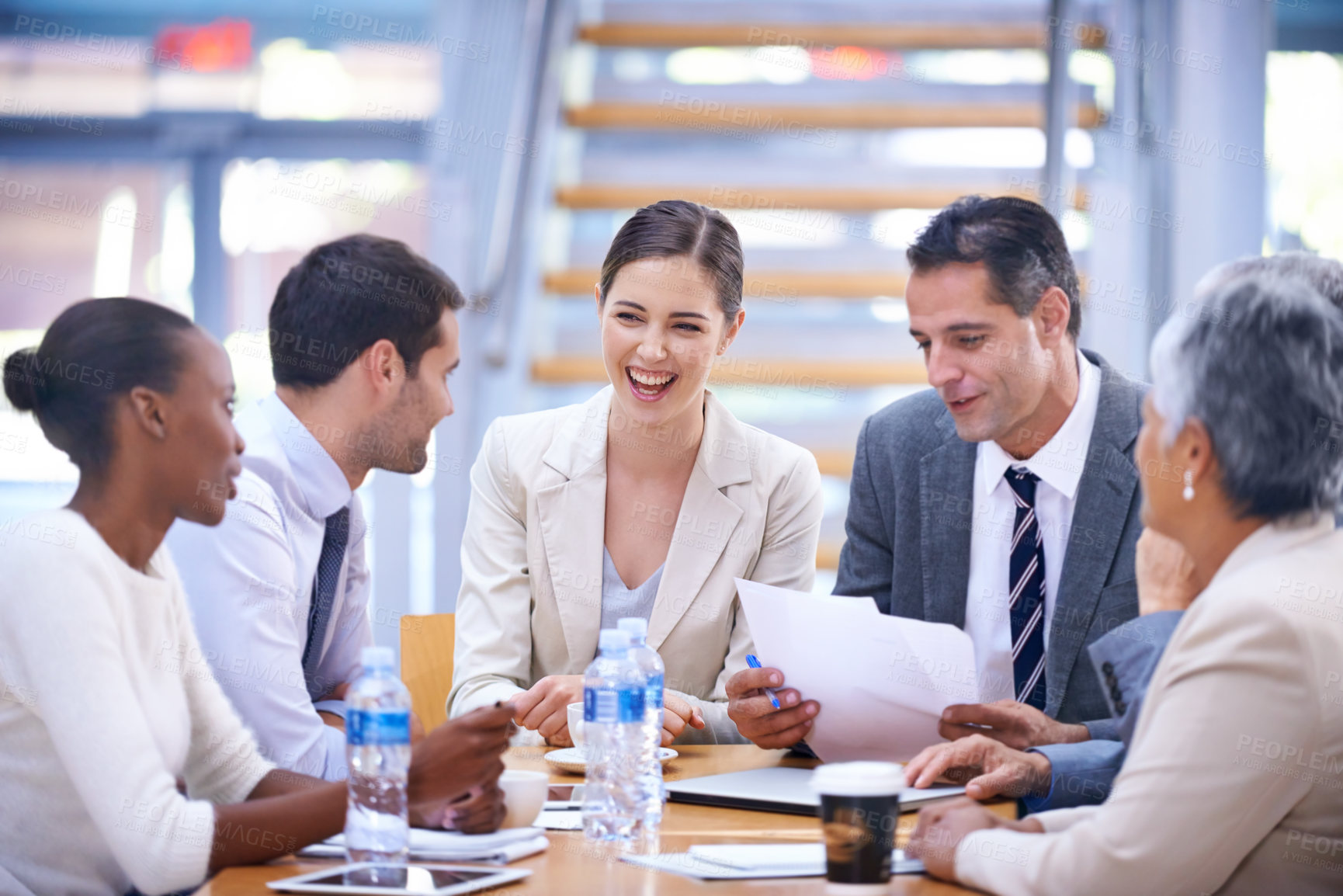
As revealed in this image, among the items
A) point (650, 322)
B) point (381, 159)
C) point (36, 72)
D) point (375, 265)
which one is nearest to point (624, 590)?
point (650, 322)

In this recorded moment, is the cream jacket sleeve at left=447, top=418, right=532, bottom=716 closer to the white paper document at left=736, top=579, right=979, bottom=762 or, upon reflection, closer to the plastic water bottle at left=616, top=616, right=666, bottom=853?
the plastic water bottle at left=616, top=616, right=666, bottom=853

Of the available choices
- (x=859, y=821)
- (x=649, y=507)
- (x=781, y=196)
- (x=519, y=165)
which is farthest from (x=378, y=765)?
(x=781, y=196)

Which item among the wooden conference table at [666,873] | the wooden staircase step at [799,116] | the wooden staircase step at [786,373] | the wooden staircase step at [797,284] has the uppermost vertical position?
the wooden staircase step at [799,116]

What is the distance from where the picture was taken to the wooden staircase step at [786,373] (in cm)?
400

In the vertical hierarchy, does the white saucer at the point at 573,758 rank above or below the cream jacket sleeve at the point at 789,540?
below

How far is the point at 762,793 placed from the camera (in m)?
1.75

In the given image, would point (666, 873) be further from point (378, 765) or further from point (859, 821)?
point (378, 765)

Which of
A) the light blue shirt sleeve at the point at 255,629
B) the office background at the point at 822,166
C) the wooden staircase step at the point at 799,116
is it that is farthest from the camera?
the wooden staircase step at the point at 799,116

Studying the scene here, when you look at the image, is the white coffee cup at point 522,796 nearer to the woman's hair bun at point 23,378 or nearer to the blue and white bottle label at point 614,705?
the blue and white bottle label at point 614,705

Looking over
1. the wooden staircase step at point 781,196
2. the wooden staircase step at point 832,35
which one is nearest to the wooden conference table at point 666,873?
the wooden staircase step at point 781,196

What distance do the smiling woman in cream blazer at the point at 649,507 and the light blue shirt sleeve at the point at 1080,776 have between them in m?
0.70

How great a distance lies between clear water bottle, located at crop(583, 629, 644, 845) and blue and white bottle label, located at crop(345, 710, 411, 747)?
0.29 metres

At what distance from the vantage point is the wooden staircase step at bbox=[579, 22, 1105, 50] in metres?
4.60

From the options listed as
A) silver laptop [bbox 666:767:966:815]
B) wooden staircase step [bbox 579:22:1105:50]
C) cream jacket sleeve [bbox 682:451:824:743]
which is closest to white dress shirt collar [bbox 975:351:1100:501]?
cream jacket sleeve [bbox 682:451:824:743]
